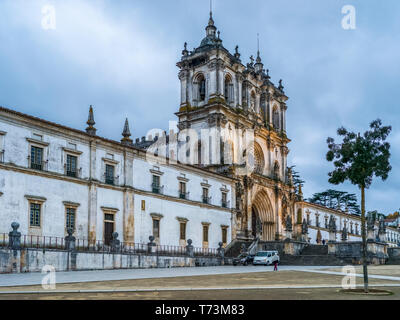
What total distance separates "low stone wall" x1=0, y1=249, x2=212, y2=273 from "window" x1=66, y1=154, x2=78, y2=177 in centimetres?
680

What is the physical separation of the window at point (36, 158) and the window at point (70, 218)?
369cm

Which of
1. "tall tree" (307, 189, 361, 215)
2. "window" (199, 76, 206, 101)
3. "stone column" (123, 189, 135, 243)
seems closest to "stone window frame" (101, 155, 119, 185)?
"stone column" (123, 189, 135, 243)

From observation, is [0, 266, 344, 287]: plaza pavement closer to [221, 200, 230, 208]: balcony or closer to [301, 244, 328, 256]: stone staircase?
[221, 200, 230, 208]: balcony

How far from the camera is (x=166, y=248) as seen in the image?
1534 inches

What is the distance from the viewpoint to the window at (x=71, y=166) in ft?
105

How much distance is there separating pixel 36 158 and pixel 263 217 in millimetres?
34188

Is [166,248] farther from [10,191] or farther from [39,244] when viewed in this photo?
[10,191]

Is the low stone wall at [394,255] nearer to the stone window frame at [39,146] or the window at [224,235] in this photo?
the window at [224,235]

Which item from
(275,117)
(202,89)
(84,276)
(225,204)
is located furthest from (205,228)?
(275,117)

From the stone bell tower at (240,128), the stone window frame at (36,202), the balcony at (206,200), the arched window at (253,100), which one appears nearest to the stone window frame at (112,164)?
the stone window frame at (36,202)

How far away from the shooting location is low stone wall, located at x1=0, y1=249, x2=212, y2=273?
23.3 m

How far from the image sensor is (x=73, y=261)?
86.9 ft
